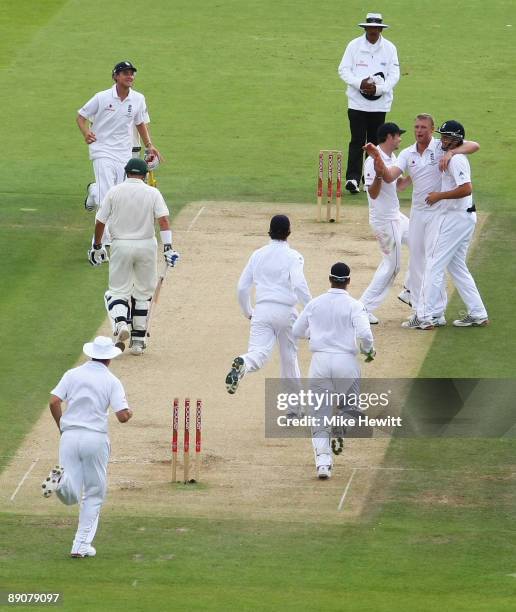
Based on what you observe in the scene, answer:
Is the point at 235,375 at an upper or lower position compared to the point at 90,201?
lower

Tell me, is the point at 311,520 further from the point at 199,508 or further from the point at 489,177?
the point at 489,177

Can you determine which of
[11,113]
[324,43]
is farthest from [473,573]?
[324,43]

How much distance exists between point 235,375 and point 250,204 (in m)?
7.87

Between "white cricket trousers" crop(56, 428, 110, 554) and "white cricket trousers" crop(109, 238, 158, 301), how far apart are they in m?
4.49

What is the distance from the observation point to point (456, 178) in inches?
730

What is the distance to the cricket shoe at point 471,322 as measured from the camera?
19.1m

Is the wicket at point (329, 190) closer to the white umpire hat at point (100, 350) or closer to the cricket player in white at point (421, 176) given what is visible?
the cricket player in white at point (421, 176)

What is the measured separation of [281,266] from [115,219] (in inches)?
96.4

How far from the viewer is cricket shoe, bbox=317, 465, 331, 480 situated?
49.9 feet

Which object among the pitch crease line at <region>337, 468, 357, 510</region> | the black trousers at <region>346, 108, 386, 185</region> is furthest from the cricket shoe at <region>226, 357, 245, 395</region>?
the black trousers at <region>346, 108, 386, 185</region>

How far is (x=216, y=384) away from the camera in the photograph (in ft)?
57.5

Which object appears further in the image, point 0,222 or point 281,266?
point 0,222

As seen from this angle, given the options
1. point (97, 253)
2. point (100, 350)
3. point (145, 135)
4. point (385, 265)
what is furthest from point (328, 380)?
point (145, 135)

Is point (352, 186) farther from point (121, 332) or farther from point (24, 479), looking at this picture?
point (24, 479)
